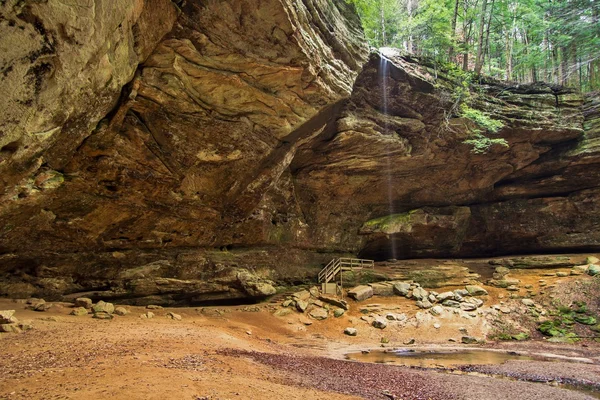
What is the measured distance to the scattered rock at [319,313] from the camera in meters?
14.3

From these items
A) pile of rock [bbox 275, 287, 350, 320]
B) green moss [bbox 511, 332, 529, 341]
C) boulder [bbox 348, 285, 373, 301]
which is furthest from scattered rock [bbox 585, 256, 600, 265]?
pile of rock [bbox 275, 287, 350, 320]

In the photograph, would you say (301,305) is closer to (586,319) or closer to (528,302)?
(528,302)

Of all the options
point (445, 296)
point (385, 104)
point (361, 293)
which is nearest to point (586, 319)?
point (445, 296)

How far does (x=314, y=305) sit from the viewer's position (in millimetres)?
15320

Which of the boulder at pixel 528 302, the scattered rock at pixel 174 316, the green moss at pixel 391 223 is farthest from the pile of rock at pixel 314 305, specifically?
the boulder at pixel 528 302

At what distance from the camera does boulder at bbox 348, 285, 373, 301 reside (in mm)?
16156

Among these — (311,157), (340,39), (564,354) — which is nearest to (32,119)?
(340,39)

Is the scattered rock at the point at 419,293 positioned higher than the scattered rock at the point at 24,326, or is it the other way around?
the scattered rock at the point at 24,326

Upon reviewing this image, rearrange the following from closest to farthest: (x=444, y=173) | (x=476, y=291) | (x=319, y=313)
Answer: (x=319, y=313)
(x=476, y=291)
(x=444, y=173)

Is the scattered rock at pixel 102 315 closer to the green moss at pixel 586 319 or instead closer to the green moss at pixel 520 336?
the green moss at pixel 520 336

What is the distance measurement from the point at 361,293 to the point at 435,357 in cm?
614

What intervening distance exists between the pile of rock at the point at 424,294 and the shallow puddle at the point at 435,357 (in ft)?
14.6

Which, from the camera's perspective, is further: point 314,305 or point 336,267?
point 336,267

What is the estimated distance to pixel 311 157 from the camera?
1672cm
